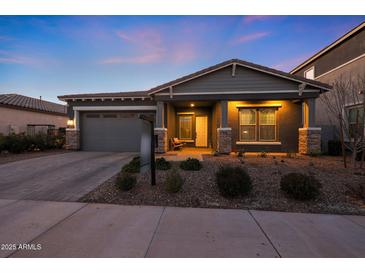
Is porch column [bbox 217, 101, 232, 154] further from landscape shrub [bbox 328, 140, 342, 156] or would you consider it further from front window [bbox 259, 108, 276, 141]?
landscape shrub [bbox 328, 140, 342, 156]

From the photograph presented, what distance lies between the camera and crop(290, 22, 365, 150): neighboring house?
10.4 metres

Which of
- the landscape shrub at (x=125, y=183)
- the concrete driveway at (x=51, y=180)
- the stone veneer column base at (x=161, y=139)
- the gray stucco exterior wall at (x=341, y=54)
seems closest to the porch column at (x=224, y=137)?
the stone veneer column base at (x=161, y=139)

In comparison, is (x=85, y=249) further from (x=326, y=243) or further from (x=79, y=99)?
(x=79, y=99)

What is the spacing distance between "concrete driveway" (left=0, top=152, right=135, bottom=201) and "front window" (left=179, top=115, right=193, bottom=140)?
757 cm

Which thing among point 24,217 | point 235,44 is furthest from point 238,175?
point 235,44

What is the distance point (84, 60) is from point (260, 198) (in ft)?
47.1

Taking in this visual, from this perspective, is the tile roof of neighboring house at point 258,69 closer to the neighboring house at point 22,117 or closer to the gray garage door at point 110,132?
the gray garage door at point 110,132

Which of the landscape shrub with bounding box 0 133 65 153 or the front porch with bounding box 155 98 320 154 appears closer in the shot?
the front porch with bounding box 155 98 320 154

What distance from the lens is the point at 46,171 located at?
23.4ft

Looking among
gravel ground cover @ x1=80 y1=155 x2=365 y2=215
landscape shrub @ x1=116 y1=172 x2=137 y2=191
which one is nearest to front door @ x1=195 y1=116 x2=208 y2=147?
gravel ground cover @ x1=80 y1=155 x2=365 y2=215

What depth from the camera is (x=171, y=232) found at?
9.99ft

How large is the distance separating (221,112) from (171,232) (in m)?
8.26

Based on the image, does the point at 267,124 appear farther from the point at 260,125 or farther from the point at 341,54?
the point at 341,54

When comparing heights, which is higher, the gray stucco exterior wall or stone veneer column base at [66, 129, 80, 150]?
the gray stucco exterior wall
